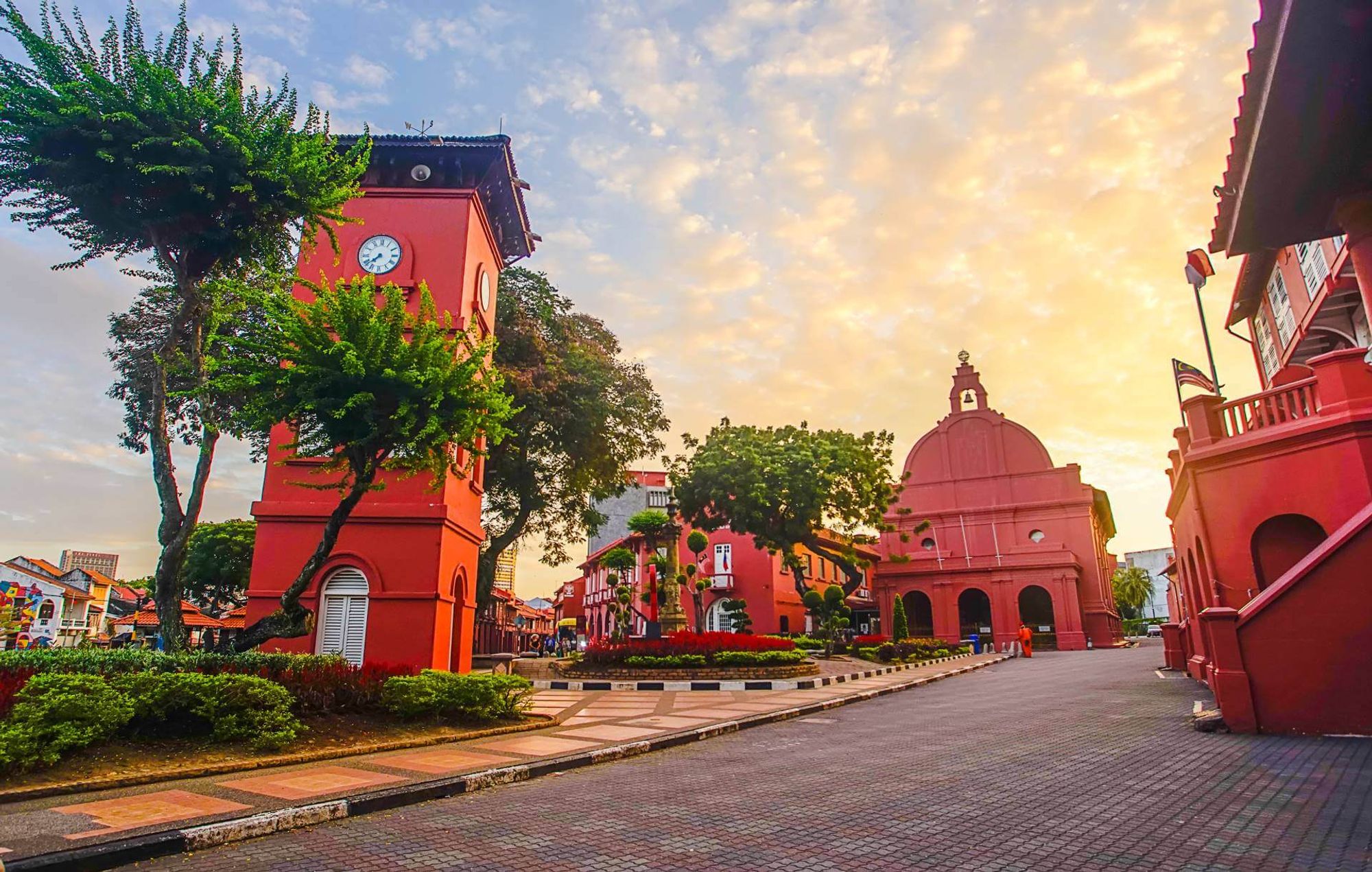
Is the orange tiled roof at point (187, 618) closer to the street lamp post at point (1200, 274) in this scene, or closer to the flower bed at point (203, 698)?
the flower bed at point (203, 698)

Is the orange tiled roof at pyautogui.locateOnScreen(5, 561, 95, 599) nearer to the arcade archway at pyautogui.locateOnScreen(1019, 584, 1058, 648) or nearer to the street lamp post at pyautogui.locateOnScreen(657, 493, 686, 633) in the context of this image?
the street lamp post at pyautogui.locateOnScreen(657, 493, 686, 633)

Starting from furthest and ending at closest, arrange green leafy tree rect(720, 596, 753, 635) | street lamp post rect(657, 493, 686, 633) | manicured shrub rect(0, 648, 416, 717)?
green leafy tree rect(720, 596, 753, 635), street lamp post rect(657, 493, 686, 633), manicured shrub rect(0, 648, 416, 717)

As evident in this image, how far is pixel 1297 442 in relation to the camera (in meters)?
11.5

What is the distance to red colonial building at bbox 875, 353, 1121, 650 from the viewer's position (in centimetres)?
3988

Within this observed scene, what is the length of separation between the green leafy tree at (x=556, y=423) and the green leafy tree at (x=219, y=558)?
47.2 feet

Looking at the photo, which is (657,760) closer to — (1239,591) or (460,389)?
(460,389)

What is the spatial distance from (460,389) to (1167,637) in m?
19.1

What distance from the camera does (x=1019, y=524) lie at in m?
42.0

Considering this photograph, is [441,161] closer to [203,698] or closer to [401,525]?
[401,525]

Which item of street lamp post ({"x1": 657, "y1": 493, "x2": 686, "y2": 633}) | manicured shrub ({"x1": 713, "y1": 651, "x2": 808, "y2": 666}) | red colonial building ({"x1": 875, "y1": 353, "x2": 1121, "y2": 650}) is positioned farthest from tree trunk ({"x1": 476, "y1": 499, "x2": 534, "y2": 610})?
red colonial building ({"x1": 875, "y1": 353, "x2": 1121, "y2": 650})

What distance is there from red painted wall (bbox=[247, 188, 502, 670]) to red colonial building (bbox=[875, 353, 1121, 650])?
2836 centimetres

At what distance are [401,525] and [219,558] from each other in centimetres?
2473

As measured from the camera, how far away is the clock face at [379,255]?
1673cm

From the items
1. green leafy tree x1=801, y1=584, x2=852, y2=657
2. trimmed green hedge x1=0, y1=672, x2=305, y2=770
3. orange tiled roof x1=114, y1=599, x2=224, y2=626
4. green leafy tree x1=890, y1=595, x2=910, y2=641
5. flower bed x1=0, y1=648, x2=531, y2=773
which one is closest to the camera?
trimmed green hedge x1=0, y1=672, x2=305, y2=770
